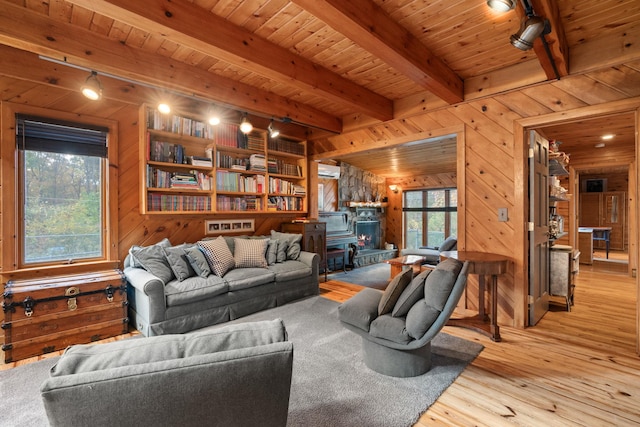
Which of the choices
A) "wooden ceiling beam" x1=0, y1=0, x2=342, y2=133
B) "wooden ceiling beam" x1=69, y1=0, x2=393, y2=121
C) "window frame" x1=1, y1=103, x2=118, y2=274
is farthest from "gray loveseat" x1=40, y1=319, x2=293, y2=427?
"window frame" x1=1, y1=103, x2=118, y2=274

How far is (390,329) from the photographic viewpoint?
6.91 ft

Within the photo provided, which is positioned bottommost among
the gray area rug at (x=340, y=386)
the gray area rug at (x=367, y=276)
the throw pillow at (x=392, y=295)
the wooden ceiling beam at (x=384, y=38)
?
the gray area rug at (x=367, y=276)

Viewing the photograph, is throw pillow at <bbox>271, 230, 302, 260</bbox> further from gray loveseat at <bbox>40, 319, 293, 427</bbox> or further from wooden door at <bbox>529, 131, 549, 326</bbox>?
gray loveseat at <bbox>40, 319, 293, 427</bbox>

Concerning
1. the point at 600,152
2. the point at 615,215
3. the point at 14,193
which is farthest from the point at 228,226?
the point at 615,215

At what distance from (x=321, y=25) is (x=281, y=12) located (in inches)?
13.7

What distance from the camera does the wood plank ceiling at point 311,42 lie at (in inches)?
82.7

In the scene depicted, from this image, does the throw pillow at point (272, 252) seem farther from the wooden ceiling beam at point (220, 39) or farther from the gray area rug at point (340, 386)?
the wooden ceiling beam at point (220, 39)

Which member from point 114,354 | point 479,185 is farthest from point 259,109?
point 114,354

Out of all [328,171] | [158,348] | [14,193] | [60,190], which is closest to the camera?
[158,348]

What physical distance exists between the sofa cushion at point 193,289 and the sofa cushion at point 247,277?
0.09 meters

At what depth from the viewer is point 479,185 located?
3361 mm

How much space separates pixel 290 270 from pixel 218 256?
0.96 meters

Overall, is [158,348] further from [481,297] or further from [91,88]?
[481,297]

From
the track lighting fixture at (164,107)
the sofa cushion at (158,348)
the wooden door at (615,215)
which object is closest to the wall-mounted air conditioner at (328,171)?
the track lighting fixture at (164,107)
